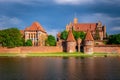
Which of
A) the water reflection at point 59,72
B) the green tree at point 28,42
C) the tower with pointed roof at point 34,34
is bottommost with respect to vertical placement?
the water reflection at point 59,72

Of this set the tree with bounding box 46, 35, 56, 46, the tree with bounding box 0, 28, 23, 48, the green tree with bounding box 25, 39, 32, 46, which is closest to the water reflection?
the tree with bounding box 0, 28, 23, 48

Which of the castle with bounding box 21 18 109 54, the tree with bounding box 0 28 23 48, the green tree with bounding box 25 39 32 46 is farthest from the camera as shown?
the green tree with bounding box 25 39 32 46

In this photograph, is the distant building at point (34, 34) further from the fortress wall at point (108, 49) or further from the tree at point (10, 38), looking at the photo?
the fortress wall at point (108, 49)

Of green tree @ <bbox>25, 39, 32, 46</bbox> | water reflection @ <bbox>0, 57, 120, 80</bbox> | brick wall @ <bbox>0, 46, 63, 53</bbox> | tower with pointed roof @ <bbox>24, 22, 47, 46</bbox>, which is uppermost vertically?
tower with pointed roof @ <bbox>24, 22, 47, 46</bbox>

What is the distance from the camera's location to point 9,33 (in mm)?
78062

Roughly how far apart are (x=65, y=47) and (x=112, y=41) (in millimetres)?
14479

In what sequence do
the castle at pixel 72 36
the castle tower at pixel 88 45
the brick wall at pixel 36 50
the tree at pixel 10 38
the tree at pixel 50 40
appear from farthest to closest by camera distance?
the tree at pixel 50 40, the tree at pixel 10 38, the brick wall at pixel 36 50, the castle at pixel 72 36, the castle tower at pixel 88 45

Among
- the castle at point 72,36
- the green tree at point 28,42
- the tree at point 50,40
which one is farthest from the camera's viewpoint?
the tree at point 50,40

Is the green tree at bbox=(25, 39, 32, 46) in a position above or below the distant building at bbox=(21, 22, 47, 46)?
below

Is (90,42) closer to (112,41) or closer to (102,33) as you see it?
(112,41)

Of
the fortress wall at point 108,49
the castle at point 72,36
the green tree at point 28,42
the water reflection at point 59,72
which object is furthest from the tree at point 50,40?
the water reflection at point 59,72

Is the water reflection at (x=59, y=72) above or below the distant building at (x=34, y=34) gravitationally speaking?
below

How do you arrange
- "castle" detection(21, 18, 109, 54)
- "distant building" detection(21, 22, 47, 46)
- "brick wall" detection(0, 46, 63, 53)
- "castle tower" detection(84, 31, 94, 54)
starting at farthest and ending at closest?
1. "distant building" detection(21, 22, 47, 46)
2. "brick wall" detection(0, 46, 63, 53)
3. "castle" detection(21, 18, 109, 54)
4. "castle tower" detection(84, 31, 94, 54)

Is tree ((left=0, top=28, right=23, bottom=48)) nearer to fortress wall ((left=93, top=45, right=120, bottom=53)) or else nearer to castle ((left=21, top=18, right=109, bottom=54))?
castle ((left=21, top=18, right=109, bottom=54))
